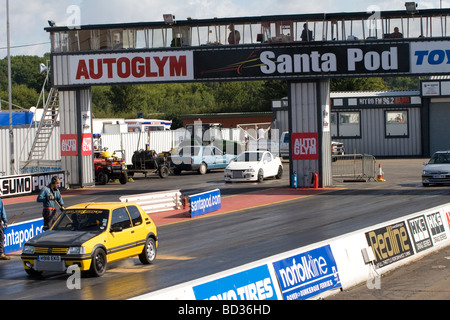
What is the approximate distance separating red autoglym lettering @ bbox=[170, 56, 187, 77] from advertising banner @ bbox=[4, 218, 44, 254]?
49.3ft

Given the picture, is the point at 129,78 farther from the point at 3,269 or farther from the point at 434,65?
the point at 3,269

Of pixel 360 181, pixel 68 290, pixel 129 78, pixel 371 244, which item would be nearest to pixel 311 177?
pixel 360 181

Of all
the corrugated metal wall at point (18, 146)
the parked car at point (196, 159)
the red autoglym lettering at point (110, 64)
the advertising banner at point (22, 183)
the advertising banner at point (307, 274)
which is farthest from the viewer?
the parked car at point (196, 159)

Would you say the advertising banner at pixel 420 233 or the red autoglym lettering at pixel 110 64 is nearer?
the advertising banner at pixel 420 233

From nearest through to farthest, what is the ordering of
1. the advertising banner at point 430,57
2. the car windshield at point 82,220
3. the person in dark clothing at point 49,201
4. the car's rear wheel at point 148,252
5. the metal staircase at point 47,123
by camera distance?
the car windshield at point 82,220, the car's rear wheel at point 148,252, the person in dark clothing at point 49,201, the advertising banner at point 430,57, the metal staircase at point 47,123

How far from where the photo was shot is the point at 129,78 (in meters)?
33.0

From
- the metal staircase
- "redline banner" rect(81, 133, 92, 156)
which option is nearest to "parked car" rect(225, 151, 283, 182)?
"redline banner" rect(81, 133, 92, 156)

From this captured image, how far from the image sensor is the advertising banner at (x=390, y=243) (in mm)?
13937

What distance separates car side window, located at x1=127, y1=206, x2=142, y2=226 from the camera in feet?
50.9

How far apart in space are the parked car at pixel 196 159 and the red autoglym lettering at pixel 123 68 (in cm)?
1080

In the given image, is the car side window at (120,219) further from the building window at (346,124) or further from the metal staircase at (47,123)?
the building window at (346,124)

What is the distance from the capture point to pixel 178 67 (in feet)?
106

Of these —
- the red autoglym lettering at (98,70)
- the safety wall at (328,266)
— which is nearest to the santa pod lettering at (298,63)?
the red autoglym lettering at (98,70)

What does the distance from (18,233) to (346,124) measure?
135 feet
